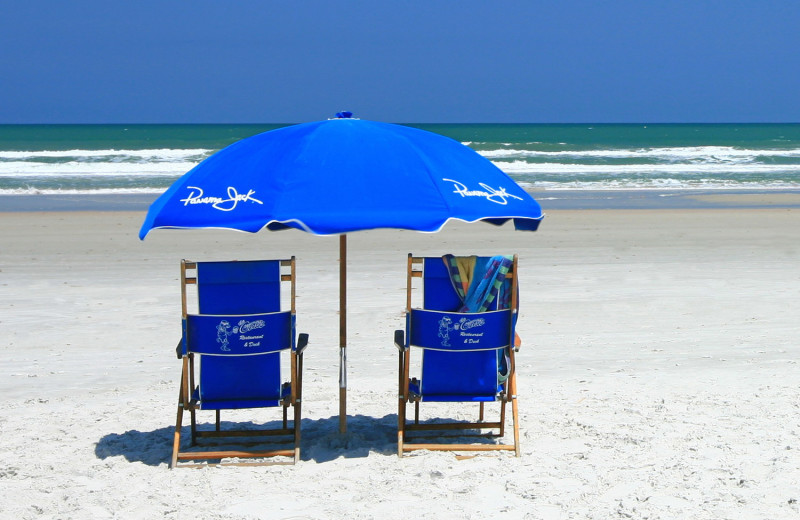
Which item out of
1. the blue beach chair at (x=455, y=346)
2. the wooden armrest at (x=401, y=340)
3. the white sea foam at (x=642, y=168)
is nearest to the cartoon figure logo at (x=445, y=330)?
the blue beach chair at (x=455, y=346)

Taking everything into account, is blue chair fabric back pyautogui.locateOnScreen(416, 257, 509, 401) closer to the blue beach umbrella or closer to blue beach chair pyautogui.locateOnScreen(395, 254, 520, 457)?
blue beach chair pyautogui.locateOnScreen(395, 254, 520, 457)

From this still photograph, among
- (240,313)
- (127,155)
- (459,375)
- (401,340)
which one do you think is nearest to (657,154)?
Result: (127,155)

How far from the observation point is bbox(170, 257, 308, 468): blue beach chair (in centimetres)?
376


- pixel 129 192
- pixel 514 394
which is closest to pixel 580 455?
pixel 514 394

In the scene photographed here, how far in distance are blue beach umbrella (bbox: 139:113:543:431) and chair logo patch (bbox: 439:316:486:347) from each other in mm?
504

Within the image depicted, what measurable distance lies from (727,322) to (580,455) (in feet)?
11.1

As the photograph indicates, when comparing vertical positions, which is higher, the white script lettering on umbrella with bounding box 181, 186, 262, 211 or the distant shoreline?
the white script lettering on umbrella with bounding box 181, 186, 262, 211

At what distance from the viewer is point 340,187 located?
3500 mm

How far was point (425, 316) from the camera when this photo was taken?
3.85 m

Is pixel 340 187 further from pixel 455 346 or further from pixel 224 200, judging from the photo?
pixel 455 346

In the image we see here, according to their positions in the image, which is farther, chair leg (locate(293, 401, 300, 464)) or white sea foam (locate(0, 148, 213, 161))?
white sea foam (locate(0, 148, 213, 161))

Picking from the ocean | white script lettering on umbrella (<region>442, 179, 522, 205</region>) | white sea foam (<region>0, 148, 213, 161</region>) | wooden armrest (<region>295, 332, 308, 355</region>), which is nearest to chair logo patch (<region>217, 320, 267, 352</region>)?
wooden armrest (<region>295, 332, 308, 355</region>)

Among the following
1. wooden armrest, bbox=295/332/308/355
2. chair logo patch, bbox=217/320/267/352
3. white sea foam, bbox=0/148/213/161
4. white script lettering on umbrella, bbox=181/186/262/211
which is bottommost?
wooden armrest, bbox=295/332/308/355

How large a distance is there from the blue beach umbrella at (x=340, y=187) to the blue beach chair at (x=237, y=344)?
33 centimetres
